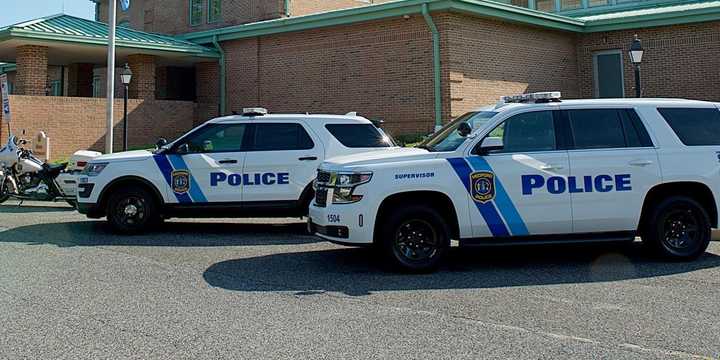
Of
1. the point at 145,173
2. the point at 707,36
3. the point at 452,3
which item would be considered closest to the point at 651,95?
the point at 707,36

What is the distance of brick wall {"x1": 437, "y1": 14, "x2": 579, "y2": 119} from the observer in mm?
19172

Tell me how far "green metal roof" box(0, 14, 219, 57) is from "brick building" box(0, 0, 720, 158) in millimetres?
81

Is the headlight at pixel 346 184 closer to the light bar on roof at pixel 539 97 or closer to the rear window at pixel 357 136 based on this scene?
the light bar on roof at pixel 539 97

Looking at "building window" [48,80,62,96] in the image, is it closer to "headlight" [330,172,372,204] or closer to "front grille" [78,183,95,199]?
"front grille" [78,183,95,199]

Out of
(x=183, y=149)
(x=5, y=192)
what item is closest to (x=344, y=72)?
(x=5, y=192)

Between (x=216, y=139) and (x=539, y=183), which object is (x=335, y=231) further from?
(x=216, y=139)

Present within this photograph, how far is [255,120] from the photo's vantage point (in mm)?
10305

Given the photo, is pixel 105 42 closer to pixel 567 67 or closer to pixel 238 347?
pixel 567 67

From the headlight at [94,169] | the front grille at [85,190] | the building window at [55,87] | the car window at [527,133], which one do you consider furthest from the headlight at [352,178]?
the building window at [55,87]

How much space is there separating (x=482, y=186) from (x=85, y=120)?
60.2 feet

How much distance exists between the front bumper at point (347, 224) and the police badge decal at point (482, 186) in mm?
1207

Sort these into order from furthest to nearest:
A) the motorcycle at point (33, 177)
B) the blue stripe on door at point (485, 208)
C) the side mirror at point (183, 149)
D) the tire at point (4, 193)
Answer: the tire at point (4, 193), the motorcycle at point (33, 177), the side mirror at point (183, 149), the blue stripe on door at point (485, 208)

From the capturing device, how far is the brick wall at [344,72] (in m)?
19.8

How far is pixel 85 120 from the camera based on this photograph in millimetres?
21891
